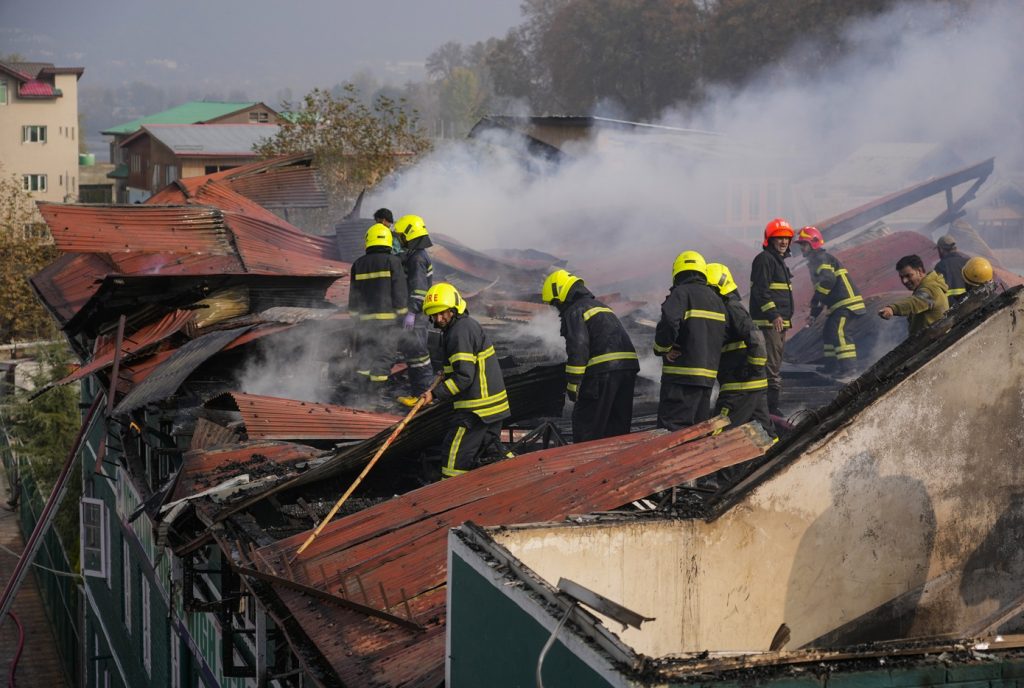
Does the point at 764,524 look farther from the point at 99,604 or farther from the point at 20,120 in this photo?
the point at 20,120

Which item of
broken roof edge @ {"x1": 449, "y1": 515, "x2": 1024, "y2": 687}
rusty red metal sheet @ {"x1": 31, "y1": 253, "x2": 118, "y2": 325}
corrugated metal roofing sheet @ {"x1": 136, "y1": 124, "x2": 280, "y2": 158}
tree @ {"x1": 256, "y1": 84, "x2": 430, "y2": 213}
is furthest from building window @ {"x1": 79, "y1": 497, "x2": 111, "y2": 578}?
corrugated metal roofing sheet @ {"x1": 136, "y1": 124, "x2": 280, "y2": 158}

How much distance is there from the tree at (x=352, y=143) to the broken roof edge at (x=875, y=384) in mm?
26012

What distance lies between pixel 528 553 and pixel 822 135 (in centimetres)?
2479

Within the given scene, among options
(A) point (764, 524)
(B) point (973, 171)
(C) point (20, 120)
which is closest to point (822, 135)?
(B) point (973, 171)

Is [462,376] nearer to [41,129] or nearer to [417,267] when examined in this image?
[417,267]

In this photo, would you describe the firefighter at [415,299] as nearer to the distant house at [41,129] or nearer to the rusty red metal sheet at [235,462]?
the rusty red metal sheet at [235,462]

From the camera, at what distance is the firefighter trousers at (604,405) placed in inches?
370

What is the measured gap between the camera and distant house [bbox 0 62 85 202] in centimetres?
6669

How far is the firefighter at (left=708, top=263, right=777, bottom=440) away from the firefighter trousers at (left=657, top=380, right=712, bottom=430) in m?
0.29

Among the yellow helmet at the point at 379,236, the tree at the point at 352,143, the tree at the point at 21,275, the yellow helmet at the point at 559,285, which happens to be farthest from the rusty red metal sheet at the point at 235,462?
the tree at the point at 21,275

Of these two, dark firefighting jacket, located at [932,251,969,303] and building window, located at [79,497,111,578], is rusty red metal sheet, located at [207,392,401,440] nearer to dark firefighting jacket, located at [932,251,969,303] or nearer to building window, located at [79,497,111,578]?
dark firefighting jacket, located at [932,251,969,303]

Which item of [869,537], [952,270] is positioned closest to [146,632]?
[952,270]

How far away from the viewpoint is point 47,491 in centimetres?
2417

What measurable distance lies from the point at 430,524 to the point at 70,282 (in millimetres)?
11416
